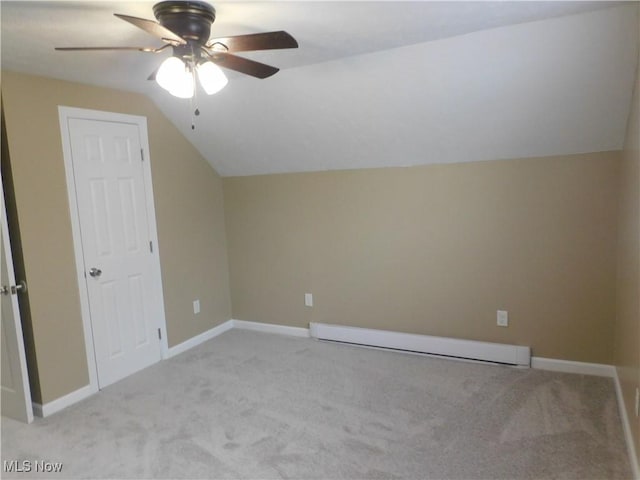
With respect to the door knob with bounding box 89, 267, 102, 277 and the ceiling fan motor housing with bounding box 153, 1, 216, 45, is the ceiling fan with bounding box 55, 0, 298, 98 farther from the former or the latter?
the door knob with bounding box 89, 267, 102, 277

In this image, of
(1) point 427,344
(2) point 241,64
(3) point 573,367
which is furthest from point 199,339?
(3) point 573,367

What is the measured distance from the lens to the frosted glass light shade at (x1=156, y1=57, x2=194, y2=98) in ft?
5.83

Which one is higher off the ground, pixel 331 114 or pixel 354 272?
pixel 331 114

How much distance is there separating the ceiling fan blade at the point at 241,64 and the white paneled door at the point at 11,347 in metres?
1.65

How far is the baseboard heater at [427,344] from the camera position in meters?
3.30

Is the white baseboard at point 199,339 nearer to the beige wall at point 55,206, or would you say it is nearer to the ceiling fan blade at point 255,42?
the beige wall at point 55,206

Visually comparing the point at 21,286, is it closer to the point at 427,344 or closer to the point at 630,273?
the point at 427,344

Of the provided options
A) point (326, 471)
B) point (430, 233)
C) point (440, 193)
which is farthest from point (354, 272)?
point (326, 471)

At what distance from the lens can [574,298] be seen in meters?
3.11

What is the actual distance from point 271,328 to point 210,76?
9.84 ft

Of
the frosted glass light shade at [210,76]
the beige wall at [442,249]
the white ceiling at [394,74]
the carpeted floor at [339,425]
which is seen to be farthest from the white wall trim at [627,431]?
the frosted glass light shade at [210,76]

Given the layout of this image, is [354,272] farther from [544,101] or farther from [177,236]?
[544,101]

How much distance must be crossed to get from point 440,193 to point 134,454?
281 cm

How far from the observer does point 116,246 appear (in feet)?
11.0
